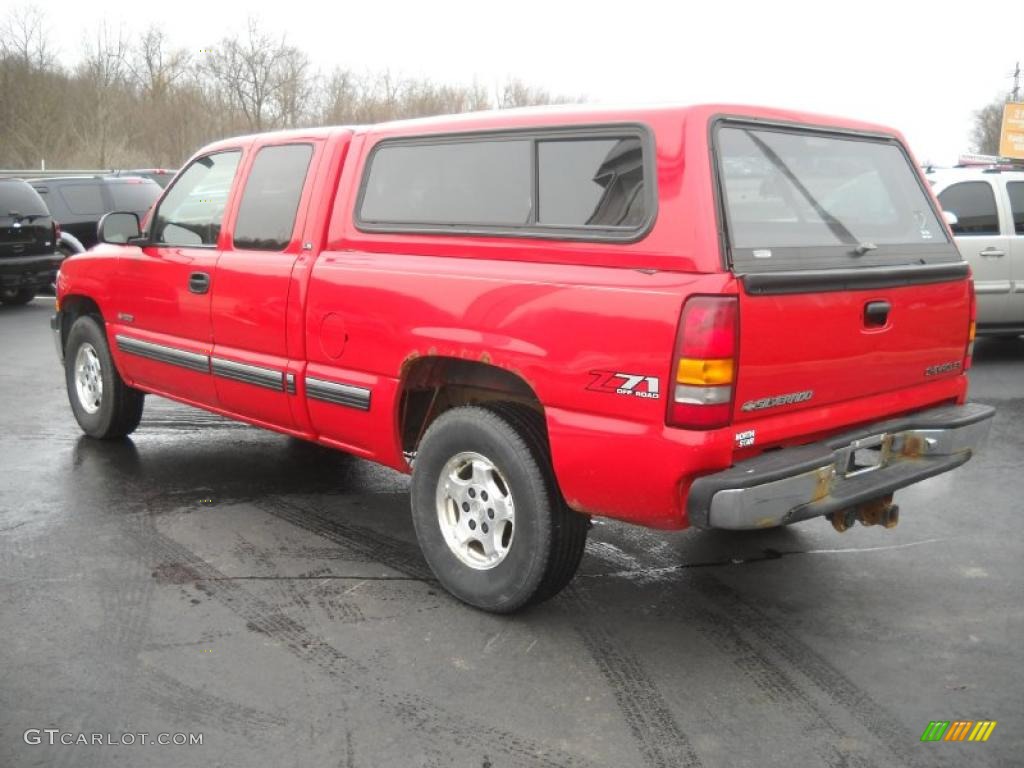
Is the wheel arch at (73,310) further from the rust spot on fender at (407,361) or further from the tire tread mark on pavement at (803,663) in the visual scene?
the tire tread mark on pavement at (803,663)

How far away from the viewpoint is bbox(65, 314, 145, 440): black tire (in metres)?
6.44

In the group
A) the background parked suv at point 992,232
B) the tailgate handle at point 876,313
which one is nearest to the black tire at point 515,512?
the tailgate handle at point 876,313

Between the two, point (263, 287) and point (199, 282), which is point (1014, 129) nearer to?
point (199, 282)

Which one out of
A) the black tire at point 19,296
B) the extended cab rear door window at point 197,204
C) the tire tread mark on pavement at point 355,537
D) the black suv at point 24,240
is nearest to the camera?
the tire tread mark on pavement at point 355,537

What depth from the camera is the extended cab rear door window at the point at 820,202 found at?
3.55m

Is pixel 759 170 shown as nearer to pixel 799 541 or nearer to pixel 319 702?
pixel 799 541

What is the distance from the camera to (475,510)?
409 cm

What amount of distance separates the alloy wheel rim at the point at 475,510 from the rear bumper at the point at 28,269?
→ 37.2 ft

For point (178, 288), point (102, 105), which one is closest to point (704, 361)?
point (178, 288)

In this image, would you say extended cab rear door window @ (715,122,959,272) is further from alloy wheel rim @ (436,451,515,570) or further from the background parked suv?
the background parked suv

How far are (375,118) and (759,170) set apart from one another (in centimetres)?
4204

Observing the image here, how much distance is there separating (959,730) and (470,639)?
1.68 meters

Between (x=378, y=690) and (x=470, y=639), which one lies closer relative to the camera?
(x=378, y=690)

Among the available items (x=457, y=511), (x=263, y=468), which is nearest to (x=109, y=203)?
(x=263, y=468)
